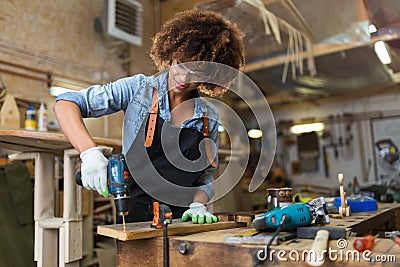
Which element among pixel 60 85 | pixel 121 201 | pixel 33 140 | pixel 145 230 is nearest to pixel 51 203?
pixel 33 140

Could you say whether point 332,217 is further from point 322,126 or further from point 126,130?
point 322,126

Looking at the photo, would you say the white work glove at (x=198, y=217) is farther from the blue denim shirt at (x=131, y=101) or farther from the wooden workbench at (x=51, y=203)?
the wooden workbench at (x=51, y=203)

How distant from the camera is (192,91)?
4.79 feet

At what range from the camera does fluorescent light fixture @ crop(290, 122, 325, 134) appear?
6.05 m

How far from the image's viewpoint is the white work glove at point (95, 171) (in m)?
1.02

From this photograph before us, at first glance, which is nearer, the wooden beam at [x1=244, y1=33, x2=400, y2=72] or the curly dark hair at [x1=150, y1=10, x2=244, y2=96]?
the curly dark hair at [x1=150, y1=10, x2=244, y2=96]

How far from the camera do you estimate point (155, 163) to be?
1360mm

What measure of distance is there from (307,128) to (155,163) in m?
5.14

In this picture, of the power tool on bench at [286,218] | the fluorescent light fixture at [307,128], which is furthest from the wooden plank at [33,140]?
the fluorescent light fixture at [307,128]

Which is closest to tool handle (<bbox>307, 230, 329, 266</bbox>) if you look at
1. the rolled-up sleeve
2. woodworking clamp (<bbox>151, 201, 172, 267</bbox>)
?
woodworking clamp (<bbox>151, 201, 172, 267</bbox>)

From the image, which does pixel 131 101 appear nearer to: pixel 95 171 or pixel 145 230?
pixel 95 171

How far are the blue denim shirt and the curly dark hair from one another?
0.08 metres

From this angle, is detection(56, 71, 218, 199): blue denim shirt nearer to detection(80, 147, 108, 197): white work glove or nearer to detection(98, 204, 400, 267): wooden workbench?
detection(80, 147, 108, 197): white work glove

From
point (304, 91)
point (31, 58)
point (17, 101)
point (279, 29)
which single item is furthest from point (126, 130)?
point (304, 91)
